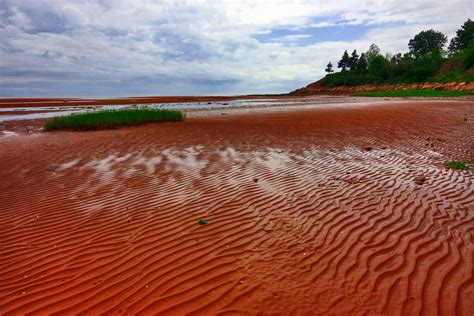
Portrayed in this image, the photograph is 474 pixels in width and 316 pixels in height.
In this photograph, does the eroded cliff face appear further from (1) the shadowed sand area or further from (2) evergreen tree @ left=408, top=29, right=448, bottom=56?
(1) the shadowed sand area

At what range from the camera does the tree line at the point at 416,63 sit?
67113mm

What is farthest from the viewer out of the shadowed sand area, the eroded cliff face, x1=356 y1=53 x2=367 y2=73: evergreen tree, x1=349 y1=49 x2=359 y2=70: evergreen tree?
x1=349 y1=49 x2=359 y2=70: evergreen tree

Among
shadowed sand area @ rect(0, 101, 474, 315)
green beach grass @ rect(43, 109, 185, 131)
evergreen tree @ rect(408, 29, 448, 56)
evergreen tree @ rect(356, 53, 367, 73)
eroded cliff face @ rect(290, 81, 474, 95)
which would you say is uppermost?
evergreen tree @ rect(408, 29, 448, 56)

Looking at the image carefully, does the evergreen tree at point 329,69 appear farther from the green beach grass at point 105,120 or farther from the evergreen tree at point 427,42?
the green beach grass at point 105,120

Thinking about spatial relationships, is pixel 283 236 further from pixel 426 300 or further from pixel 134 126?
pixel 134 126

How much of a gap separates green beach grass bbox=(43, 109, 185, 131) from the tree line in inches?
2187

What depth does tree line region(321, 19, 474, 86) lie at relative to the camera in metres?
67.1

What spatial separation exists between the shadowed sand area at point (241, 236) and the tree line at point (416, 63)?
60.9 metres

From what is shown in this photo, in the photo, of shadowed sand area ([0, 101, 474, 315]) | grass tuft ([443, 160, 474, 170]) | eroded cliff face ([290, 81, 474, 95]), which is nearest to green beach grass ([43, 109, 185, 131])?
shadowed sand area ([0, 101, 474, 315])

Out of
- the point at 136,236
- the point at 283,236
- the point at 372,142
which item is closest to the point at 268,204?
the point at 283,236

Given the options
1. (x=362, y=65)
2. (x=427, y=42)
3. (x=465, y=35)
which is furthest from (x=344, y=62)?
(x=465, y=35)

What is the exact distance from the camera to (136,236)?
5.30 m

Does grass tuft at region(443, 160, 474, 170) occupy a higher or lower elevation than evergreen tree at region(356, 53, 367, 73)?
lower

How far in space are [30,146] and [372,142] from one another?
15.7 m
